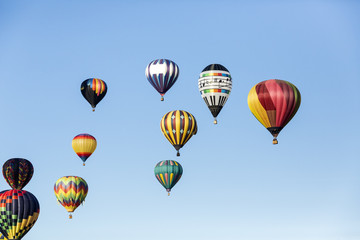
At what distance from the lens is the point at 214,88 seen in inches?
2454

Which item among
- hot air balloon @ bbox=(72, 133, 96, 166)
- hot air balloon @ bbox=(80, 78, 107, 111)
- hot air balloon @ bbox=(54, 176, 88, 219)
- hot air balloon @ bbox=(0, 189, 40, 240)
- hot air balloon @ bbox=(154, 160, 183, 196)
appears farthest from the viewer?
hot air balloon @ bbox=(72, 133, 96, 166)

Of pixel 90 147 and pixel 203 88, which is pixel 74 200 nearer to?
pixel 90 147

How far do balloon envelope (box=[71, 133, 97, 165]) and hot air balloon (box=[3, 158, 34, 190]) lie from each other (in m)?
5.13

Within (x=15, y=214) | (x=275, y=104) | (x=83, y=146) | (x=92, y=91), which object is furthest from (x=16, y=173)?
(x=275, y=104)

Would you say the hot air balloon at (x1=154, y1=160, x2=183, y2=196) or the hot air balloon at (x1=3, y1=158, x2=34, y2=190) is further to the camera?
the hot air balloon at (x1=3, y1=158, x2=34, y2=190)

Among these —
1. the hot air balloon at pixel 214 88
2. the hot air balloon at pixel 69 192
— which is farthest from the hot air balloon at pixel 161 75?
the hot air balloon at pixel 69 192

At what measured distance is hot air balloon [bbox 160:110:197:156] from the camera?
65.6 m

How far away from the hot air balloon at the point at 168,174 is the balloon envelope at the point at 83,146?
8459 millimetres

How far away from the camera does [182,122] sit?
6606 cm

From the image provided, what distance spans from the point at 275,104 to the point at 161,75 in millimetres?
11972

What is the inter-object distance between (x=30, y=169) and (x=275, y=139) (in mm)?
24942

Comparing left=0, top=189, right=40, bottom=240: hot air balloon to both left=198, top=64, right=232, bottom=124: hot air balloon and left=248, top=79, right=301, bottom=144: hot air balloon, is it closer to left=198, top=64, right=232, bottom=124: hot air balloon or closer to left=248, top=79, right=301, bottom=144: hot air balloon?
left=198, top=64, right=232, bottom=124: hot air balloon

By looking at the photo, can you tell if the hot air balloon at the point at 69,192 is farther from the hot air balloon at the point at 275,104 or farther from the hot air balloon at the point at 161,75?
the hot air balloon at the point at 275,104

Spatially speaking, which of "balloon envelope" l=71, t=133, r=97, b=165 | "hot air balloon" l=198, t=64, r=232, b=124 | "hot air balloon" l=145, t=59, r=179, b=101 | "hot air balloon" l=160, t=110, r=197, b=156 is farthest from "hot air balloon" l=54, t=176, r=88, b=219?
"hot air balloon" l=198, t=64, r=232, b=124
